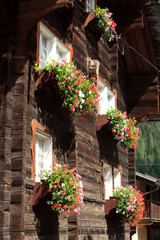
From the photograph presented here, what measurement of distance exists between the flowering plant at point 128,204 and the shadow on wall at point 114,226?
0.80 feet

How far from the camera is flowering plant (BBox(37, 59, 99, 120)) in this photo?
341 inches

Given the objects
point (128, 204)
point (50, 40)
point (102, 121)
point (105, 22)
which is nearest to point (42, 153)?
point (50, 40)

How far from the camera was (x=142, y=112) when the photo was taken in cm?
1556

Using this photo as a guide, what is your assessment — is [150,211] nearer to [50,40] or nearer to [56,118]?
[56,118]

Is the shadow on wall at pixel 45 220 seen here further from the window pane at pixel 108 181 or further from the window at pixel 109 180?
the window pane at pixel 108 181

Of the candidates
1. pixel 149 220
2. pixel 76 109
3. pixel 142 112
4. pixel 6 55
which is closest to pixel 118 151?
pixel 142 112

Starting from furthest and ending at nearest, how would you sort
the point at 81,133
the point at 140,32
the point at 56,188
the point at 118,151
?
1. the point at 140,32
2. the point at 118,151
3. the point at 81,133
4. the point at 56,188

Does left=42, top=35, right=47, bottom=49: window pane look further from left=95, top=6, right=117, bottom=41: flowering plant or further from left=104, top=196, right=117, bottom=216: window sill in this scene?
left=104, top=196, right=117, bottom=216: window sill

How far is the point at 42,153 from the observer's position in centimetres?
902

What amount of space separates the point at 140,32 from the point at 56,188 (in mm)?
8022

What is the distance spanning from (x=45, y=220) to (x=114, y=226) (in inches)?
171

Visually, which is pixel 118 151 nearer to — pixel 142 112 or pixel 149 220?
pixel 142 112

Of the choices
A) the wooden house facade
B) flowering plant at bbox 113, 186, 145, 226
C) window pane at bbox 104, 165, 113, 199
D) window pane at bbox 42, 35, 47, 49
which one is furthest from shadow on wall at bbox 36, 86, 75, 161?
window pane at bbox 104, 165, 113, 199

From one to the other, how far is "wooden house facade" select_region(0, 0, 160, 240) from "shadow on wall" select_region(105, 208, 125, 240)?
25 millimetres
